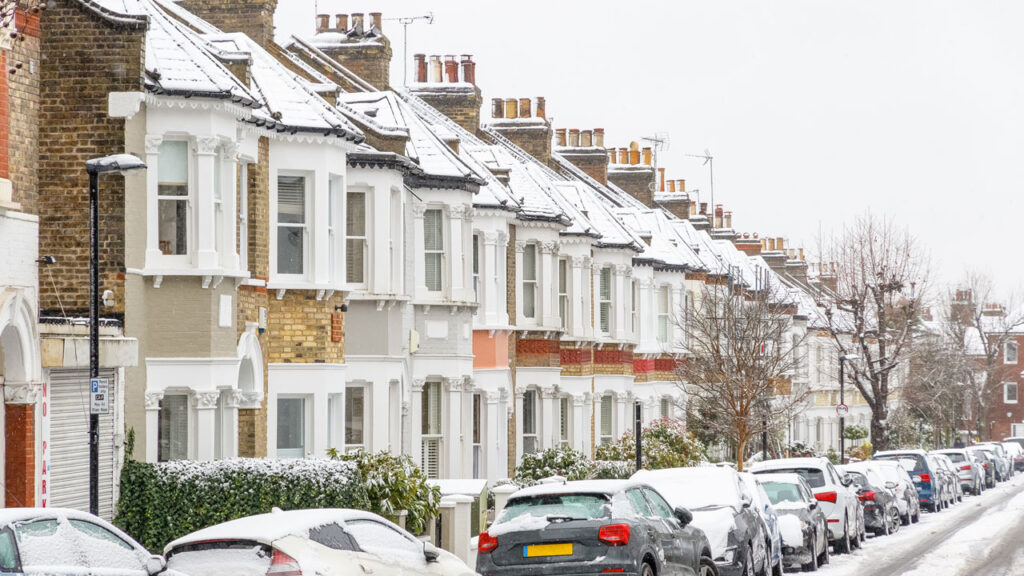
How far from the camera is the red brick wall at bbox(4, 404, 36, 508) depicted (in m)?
19.0

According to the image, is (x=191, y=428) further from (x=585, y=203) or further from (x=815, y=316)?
(x=815, y=316)

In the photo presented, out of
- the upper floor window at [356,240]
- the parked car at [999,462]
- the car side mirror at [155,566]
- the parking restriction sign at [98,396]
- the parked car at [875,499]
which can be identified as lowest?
the parked car at [999,462]

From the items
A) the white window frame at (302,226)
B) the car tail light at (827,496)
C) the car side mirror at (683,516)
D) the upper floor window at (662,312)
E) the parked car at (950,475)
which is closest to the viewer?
the car side mirror at (683,516)

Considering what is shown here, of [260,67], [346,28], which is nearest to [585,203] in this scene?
[346,28]

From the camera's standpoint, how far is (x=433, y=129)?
3406cm

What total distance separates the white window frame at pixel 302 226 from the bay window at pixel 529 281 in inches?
549

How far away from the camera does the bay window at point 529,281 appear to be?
128ft

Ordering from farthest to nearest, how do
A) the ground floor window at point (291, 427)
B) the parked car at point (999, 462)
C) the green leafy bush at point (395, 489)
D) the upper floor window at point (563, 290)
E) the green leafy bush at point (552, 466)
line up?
the parked car at point (999, 462) < the upper floor window at point (563, 290) < the green leafy bush at point (552, 466) < the ground floor window at point (291, 427) < the green leafy bush at point (395, 489)

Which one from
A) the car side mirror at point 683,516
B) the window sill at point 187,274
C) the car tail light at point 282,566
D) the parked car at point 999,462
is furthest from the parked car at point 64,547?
the parked car at point 999,462

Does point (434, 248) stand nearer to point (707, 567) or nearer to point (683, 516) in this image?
point (707, 567)

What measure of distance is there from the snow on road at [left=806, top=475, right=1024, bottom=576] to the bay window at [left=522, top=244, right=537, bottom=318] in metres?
10.2

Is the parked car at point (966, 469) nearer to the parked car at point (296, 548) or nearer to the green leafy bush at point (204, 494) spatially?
the green leafy bush at point (204, 494)

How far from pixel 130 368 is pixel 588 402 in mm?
22478

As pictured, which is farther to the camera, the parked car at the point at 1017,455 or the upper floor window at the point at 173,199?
the parked car at the point at 1017,455
